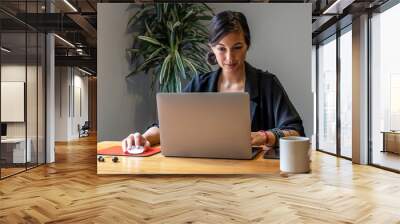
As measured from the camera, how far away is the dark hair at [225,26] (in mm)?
1078

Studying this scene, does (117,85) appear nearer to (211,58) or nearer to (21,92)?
(211,58)

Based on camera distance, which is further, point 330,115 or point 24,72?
point 24,72

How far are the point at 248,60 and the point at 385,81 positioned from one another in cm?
512

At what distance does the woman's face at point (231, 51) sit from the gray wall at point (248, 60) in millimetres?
46

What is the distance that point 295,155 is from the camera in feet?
2.69

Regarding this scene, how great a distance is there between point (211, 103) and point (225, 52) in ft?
0.60

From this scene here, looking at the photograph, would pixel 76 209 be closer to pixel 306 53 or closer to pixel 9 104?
pixel 306 53

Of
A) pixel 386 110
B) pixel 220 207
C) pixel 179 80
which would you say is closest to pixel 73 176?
pixel 220 207

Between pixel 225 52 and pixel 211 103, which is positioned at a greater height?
pixel 225 52

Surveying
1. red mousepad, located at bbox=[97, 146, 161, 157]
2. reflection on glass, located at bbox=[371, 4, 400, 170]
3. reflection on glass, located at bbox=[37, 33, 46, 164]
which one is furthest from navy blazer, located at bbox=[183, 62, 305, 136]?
reflection on glass, located at bbox=[37, 33, 46, 164]

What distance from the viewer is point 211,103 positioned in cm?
100

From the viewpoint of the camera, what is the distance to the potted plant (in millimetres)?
1085

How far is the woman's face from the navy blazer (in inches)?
1.0

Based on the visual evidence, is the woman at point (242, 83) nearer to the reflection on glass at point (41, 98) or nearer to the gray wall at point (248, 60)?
the gray wall at point (248, 60)
